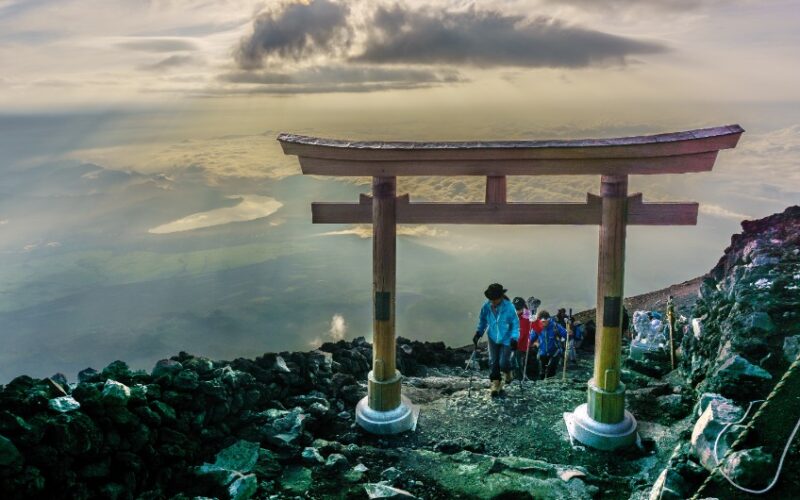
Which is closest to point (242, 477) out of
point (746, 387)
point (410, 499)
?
point (410, 499)

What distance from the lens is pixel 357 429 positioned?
354 inches

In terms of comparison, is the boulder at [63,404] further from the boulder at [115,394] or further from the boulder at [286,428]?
the boulder at [286,428]

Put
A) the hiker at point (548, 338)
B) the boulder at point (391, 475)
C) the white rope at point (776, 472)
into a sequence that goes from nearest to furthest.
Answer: the white rope at point (776, 472) → the boulder at point (391, 475) → the hiker at point (548, 338)

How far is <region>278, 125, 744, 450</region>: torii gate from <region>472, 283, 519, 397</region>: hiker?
1264mm

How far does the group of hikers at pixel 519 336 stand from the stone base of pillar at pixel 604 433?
5.14ft

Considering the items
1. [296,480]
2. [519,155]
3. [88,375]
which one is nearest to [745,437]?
[519,155]

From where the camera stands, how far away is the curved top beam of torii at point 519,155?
8141mm

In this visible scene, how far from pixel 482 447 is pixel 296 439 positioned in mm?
2571

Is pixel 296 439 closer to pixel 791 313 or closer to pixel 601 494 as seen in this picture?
pixel 601 494

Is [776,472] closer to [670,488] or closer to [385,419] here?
[670,488]

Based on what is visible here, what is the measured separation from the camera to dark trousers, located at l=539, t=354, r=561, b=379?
12312mm

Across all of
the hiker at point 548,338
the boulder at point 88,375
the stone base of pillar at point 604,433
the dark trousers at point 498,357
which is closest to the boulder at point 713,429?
the stone base of pillar at point 604,433

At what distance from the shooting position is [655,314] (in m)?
13.6

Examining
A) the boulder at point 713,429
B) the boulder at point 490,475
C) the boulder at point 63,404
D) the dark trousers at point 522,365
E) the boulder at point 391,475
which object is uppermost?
the boulder at point 63,404
